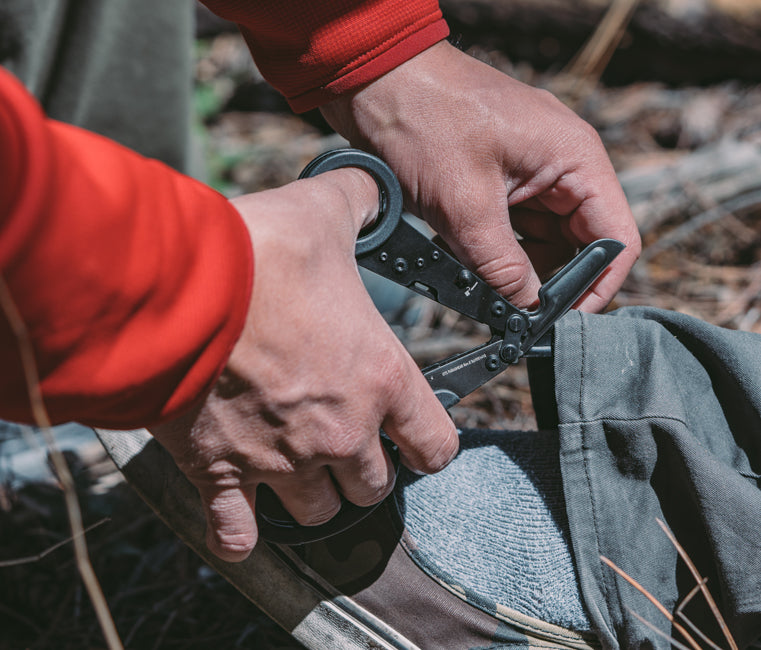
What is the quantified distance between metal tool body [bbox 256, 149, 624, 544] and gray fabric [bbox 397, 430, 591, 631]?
14 centimetres

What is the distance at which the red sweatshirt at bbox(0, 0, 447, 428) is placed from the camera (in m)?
0.53

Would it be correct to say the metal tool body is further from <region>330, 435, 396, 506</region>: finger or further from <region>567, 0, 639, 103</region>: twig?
<region>567, 0, 639, 103</region>: twig

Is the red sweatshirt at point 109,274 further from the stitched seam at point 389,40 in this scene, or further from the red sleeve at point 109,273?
the stitched seam at point 389,40

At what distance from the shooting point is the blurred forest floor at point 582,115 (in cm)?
126

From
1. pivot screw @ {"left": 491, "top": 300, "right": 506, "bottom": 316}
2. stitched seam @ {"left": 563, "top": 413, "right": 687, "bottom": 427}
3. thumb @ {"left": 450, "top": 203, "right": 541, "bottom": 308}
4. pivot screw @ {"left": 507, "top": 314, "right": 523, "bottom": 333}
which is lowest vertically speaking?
stitched seam @ {"left": 563, "top": 413, "right": 687, "bottom": 427}

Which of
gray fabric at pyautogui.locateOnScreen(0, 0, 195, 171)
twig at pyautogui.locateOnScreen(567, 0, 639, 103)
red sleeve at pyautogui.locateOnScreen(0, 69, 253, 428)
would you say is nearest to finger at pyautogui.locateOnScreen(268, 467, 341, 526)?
red sleeve at pyautogui.locateOnScreen(0, 69, 253, 428)

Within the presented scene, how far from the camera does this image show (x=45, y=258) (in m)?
0.54

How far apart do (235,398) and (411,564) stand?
0.43 metres

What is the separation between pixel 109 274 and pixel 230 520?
0.36 m

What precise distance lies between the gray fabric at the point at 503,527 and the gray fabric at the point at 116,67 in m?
1.50

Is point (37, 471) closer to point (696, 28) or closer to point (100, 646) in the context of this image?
point (100, 646)

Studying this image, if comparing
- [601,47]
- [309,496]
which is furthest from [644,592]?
[601,47]

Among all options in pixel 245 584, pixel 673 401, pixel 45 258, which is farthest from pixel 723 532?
pixel 45 258

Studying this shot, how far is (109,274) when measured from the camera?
0.58m
